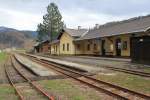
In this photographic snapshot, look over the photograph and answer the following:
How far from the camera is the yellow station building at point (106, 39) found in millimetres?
31922

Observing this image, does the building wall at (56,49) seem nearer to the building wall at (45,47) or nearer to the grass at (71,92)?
the building wall at (45,47)

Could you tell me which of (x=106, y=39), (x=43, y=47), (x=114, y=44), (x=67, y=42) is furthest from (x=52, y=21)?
(x=114, y=44)

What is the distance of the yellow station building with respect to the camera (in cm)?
3192

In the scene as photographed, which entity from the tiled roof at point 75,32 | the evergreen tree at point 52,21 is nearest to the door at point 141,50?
the tiled roof at point 75,32

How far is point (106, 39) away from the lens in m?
38.3

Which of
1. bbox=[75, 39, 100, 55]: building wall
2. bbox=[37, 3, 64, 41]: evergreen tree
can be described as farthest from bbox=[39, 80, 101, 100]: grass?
bbox=[37, 3, 64, 41]: evergreen tree

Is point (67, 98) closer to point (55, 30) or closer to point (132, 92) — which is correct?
point (132, 92)

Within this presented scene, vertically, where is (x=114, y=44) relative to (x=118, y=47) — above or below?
above

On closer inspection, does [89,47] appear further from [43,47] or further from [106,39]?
[43,47]

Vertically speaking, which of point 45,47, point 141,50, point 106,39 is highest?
point 106,39

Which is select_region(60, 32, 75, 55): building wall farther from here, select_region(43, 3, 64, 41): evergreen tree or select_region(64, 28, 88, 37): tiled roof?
select_region(43, 3, 64, 41): evergreen tree

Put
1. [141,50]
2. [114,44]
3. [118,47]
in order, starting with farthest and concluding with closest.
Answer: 1. [114,44]
2. [118,47]
3. [141,50]

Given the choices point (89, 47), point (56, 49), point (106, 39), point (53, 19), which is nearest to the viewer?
point (106, 39)

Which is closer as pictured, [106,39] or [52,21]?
[106,39]
